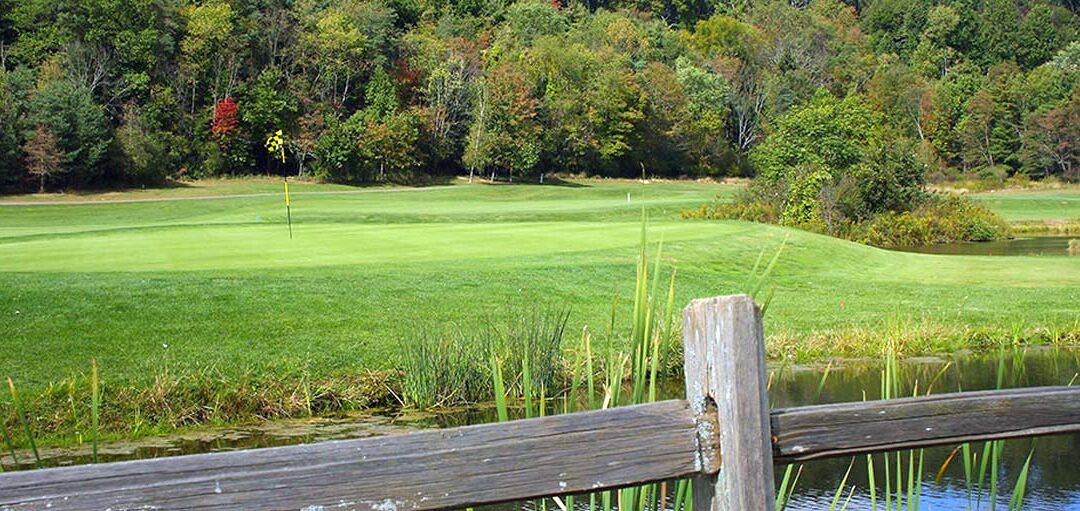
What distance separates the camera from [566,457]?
264 centimetres

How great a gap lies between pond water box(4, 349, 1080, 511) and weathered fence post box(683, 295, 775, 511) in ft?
13.5

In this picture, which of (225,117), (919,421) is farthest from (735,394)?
(225,117)

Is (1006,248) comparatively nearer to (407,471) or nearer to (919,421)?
(919,421)

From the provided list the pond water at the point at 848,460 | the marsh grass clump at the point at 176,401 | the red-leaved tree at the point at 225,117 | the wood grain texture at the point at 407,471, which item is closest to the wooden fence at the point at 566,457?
the wood grain texture at the point at 407,471

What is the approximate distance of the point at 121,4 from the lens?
64688mm

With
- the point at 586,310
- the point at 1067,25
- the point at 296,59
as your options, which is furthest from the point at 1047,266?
the point at 1067,25

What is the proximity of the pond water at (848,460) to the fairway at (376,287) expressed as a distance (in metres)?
1.30

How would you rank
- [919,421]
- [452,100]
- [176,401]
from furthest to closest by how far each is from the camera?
[452,100], [176,401], [919,421]

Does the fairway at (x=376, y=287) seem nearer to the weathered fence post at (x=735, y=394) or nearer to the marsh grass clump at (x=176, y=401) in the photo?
the marsh grass clump at (x=176, y=401)

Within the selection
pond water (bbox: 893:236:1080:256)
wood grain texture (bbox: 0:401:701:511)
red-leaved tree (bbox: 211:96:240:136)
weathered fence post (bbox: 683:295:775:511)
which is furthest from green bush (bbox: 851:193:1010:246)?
red-leaved tree (bbox: 211:96:240:136)

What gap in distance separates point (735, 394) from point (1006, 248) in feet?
109

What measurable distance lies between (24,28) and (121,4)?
6.05 metres

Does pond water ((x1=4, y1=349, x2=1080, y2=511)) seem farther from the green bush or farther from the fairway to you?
the green bush

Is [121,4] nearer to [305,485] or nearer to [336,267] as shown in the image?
[336,267]
